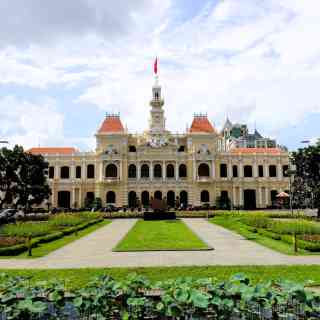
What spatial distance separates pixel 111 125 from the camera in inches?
3607

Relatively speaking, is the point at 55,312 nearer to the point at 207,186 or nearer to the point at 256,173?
the point at 207,186

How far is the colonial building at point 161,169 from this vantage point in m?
85.3

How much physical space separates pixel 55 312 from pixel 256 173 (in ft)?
274

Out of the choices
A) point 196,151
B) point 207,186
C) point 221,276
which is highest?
point 196,151

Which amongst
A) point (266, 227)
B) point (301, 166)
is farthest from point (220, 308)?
point (301, 166)

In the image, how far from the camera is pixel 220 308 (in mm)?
8914

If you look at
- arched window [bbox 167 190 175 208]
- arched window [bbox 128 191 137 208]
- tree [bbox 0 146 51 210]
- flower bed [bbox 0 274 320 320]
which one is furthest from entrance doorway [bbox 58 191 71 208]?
flower bed [bbox 0 274 320 320]

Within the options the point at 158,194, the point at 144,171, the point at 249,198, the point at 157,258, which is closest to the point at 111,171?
the point at 144,171

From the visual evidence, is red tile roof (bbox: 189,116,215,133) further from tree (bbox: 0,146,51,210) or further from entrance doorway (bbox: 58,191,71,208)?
tree (bbox: 0,146,51,210)

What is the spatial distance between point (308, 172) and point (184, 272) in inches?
1570

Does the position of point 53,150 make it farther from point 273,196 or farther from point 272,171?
point 273,196

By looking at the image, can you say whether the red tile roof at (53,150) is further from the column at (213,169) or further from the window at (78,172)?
the column at (213,169)

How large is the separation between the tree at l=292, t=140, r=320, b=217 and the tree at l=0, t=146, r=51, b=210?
32507mm

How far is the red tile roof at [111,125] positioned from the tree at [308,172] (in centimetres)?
4547
